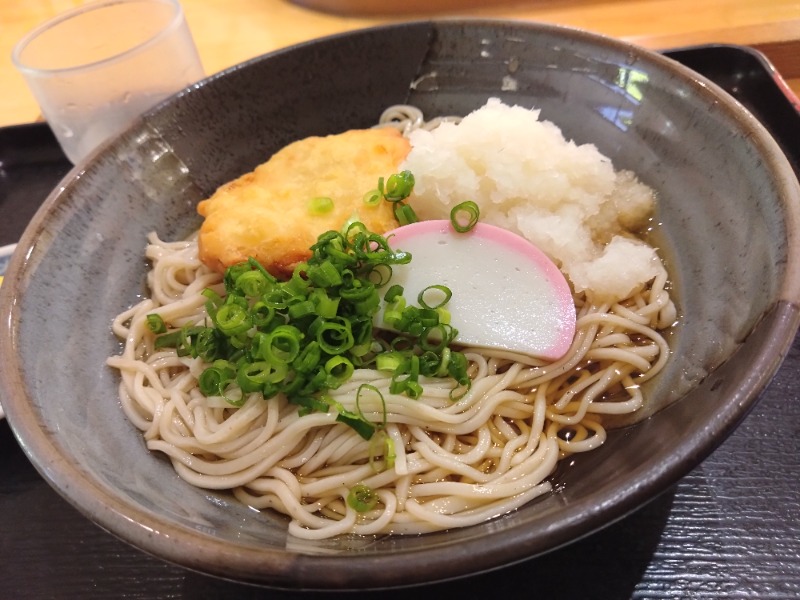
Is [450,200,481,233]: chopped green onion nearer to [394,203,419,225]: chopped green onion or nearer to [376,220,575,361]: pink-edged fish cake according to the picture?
[376,220,575,361]: pink-edged fish cake

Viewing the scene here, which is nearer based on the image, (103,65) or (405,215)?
(405,215)

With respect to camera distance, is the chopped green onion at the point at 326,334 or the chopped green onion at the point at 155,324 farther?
the chopped green onion at the point at 155,324

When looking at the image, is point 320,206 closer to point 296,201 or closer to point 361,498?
point 296,201

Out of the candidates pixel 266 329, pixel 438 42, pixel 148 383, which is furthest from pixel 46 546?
pixel 438 42

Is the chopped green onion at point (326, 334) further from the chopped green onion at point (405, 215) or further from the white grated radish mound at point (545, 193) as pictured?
the white grated radish mound at point (545, 193)

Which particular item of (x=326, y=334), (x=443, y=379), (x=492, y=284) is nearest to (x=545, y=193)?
(x=492, y=284)

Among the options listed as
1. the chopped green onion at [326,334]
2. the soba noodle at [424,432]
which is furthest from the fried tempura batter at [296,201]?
the soba noodle at [424,432]

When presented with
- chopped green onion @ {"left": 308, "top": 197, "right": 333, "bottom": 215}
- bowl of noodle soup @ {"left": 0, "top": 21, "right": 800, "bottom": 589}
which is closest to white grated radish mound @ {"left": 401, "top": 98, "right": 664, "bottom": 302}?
bowl of noodle soup @ {"left": 0, "top": 21, "right": 800, "bottom": 589}
